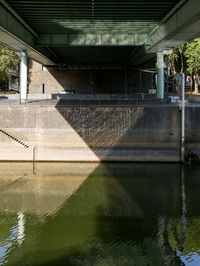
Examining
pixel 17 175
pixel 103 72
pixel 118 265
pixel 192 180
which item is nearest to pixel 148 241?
pixel 118 265

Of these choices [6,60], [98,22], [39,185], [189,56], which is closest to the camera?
[39,185]

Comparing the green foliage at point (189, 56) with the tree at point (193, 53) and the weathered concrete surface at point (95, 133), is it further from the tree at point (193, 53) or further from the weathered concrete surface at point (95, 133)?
the weathered concrete surface at point (95, 133)

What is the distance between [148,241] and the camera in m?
13.7

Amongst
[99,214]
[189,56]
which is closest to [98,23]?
[99,214]

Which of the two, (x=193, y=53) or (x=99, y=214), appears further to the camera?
(x=193, y=53)

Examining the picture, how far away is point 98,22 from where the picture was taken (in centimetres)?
2377

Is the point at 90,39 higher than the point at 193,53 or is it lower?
lower

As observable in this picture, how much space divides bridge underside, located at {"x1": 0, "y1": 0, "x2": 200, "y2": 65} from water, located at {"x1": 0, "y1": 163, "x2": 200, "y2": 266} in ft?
33.2

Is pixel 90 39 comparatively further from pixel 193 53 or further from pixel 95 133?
pixel 193 53

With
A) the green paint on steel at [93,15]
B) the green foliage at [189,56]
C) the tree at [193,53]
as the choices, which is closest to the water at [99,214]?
the green paint on steel at [93,15]

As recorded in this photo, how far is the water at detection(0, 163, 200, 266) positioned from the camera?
12617 mm

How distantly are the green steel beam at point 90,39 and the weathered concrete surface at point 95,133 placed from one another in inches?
219

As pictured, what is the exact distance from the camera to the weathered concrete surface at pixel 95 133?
27.6 meters

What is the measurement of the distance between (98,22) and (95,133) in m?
9.28
